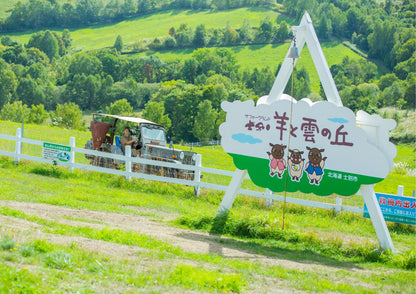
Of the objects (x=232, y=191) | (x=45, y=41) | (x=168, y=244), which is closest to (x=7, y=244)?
(x=168, y=244)

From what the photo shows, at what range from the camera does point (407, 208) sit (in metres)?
13.9

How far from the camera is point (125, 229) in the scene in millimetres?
10625

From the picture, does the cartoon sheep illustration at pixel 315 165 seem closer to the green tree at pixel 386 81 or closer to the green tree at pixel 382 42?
the green tree at pixel 386 81

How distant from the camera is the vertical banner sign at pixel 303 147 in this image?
35.3 feet

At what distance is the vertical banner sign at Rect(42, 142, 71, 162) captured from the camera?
699 inches

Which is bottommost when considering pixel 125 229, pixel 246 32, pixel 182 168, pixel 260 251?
pixel 246 32

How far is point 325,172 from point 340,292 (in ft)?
12.6

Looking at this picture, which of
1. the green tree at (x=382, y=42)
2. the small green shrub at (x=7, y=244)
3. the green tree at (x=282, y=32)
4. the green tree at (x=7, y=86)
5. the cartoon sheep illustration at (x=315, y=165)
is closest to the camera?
the small green shrub at (x=7, y=244)

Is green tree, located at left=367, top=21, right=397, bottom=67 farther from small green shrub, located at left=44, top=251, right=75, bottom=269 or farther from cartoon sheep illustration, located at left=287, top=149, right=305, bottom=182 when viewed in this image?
small green shrub, located at left=44, top=251, right=75, bottom=269

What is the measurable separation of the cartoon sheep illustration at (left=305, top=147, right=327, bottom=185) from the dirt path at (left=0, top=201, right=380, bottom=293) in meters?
2.13

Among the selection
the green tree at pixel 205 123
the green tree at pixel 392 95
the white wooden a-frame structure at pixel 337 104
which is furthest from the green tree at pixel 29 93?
the white wooden a-frame structure at pixel 337 104

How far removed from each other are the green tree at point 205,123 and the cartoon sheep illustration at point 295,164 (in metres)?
83.9

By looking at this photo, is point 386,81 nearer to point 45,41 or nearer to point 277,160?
point 45,41

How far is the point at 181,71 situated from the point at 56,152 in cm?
12865
